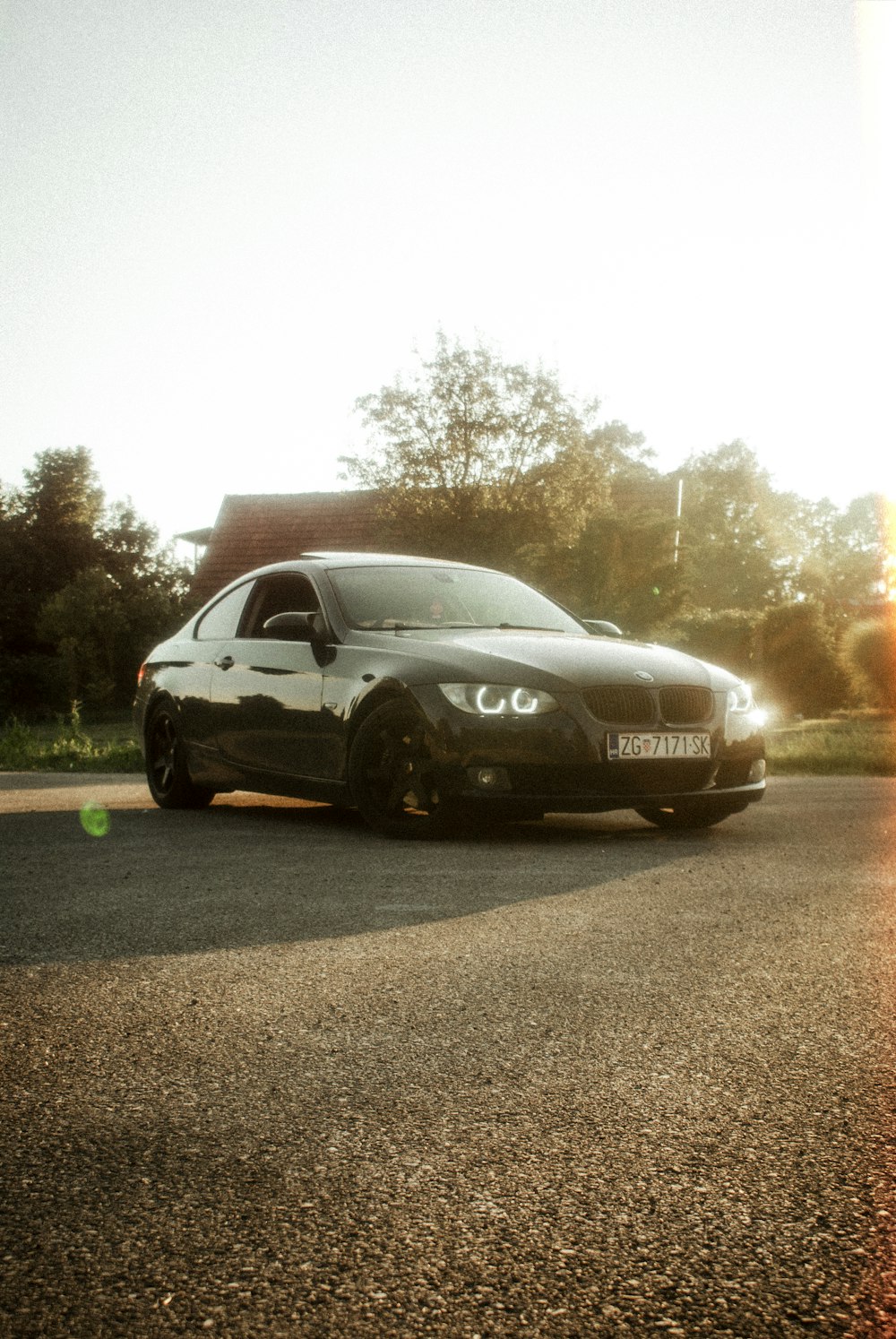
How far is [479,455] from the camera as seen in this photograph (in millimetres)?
33438

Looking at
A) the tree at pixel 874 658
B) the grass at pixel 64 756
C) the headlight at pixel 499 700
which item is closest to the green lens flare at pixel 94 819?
the headlight at pixel 499 700

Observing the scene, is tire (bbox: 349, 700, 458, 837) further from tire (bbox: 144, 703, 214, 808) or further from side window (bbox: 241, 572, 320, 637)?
tire (bbox: 144, 703, 214, 808)

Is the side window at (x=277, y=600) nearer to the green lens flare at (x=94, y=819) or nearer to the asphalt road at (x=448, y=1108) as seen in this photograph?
the green lens flare at (x=94, y=819)

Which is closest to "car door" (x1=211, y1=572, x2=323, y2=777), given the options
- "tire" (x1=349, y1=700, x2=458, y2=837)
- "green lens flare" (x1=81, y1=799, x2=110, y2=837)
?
"tire" (x1=349, y1=700, x2=458, y2=837)

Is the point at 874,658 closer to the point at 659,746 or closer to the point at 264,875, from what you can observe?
the point at 659,746

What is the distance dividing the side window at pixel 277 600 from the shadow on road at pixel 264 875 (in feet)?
3.92

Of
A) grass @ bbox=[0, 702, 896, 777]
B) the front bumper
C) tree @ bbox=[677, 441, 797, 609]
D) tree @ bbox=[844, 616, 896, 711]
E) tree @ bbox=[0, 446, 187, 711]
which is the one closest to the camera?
the front bumper

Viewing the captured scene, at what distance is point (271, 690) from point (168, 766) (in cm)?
141

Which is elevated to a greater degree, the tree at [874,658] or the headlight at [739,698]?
the tree at [874,658]

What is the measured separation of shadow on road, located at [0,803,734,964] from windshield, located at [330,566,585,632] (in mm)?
1175

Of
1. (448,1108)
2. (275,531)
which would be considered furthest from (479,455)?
(448,1108)

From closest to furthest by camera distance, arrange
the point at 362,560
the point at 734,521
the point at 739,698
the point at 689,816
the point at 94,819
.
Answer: the point at 739,698
the point at 689,816
the point at 94,819
the point at 362,560
the point at 734,521

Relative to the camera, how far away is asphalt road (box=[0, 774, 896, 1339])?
205 centimetres

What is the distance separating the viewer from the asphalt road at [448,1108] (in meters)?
2.05
